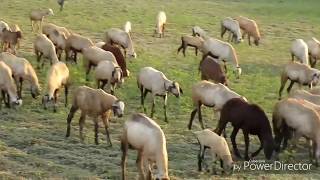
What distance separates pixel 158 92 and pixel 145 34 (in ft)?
35.4

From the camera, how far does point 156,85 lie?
16.0 m

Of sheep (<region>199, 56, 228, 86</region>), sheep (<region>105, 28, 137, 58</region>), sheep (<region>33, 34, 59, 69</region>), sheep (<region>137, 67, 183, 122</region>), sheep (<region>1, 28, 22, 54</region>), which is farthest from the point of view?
sheep (<region>105, 28, 137, 58</region>)

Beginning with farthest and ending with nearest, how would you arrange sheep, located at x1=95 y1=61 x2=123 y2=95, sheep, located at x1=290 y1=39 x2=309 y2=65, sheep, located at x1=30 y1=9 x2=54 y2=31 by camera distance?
sheep, located at x1=30 y1=9 x2=54 y2=31 < sheep, located at x1=290 y1=39 x2=309 y2=65 < sheep, located at x1=95 y1=61 x2=123 y2=95

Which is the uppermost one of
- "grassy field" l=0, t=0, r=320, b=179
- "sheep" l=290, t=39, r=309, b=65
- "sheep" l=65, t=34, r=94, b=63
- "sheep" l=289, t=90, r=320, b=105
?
"sheep" l=65, t=34, r=94, b=63

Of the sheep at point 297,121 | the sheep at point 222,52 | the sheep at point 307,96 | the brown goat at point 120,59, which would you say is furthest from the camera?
the sheep at point 222,52

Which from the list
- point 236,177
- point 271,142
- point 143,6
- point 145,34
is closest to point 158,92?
point 271,142

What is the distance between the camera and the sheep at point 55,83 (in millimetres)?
15281

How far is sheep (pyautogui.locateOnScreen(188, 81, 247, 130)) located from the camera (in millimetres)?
14414

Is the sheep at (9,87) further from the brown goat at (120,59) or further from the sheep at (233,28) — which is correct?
the sheep at (233,28)

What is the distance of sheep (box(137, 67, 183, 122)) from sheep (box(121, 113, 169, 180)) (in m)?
4.72

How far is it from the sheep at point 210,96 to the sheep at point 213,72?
2.53 metres

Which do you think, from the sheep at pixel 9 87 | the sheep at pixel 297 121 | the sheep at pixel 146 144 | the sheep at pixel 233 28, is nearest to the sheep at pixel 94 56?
the sheep at pixel 9 87

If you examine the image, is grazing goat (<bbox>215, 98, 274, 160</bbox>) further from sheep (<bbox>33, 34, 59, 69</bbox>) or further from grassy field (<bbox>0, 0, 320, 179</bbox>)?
sheep (<bbox>33, 34, 59, 69</bbox>)

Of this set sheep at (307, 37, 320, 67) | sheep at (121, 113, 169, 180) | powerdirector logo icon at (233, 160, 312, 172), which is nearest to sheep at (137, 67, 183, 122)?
powerdirector logo icon at (233, 160, 312, 172)
